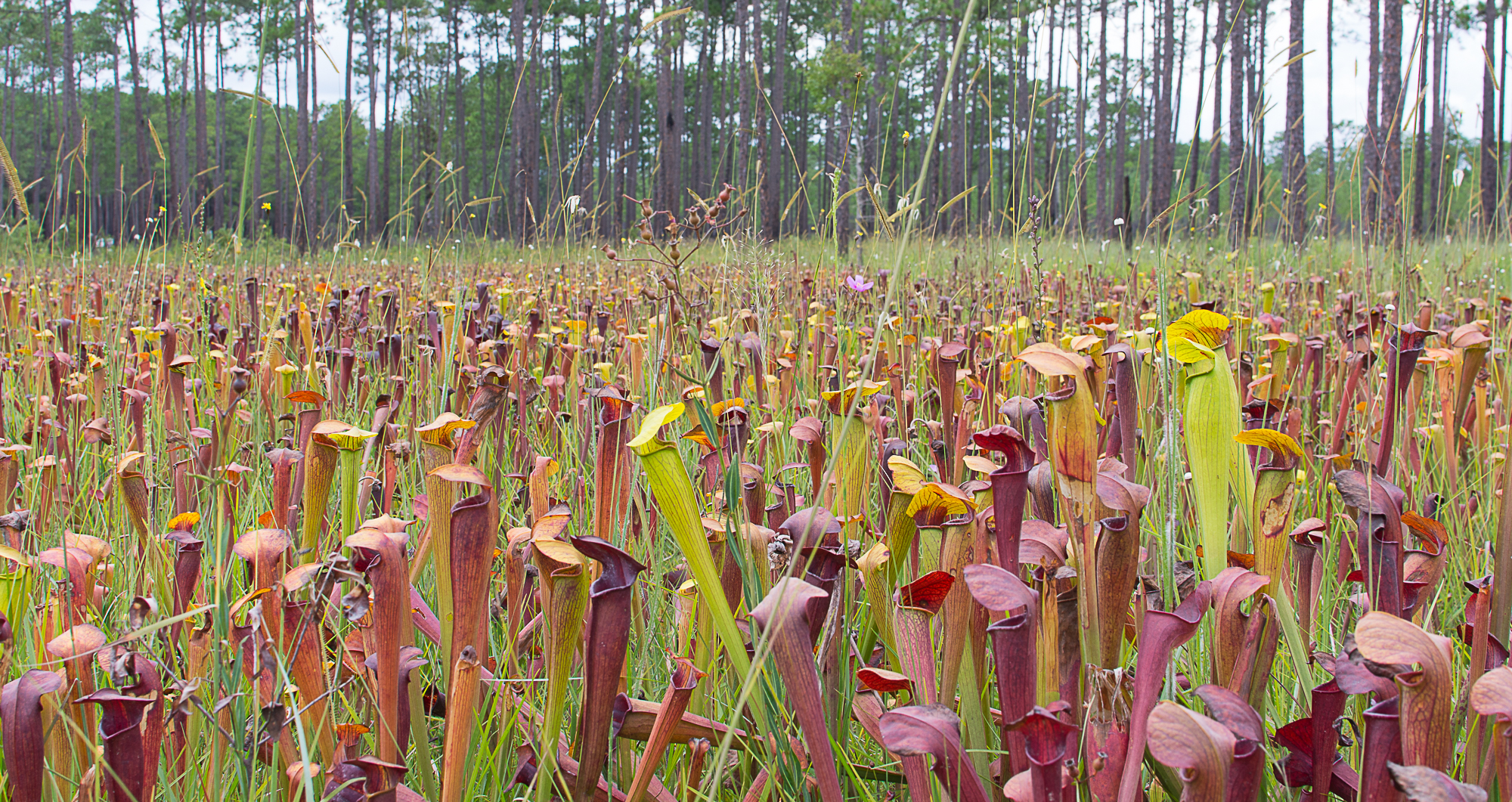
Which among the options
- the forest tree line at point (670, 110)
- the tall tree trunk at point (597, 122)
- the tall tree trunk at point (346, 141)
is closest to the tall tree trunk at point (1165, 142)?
the forest tree line at point (670, 110)

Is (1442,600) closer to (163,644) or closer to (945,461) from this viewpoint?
(945,461)

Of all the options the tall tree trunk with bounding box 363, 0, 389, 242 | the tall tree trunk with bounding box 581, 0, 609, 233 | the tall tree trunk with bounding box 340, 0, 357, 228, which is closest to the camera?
the tall tree trunk with bounding box 340, 0, 357, 228

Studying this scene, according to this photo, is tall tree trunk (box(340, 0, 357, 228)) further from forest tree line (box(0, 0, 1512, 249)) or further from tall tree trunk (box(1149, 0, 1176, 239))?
tall tree trunk (box(1149, 0, 1176, 239))

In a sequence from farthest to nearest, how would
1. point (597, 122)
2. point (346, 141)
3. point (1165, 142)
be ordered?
1. point (597, 122)
2. point (1165, 142)
3. point (346, 141)

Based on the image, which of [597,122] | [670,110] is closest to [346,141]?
[670,110]

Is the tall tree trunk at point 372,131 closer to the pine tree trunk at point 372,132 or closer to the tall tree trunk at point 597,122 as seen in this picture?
the pine tree trunk at point 372,132

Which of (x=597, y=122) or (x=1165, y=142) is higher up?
(x=597, y=122)

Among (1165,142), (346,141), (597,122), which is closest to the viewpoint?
(346,141)

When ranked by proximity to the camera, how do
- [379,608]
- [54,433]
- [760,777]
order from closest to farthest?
[379,608] → [760,777] → [54,433]

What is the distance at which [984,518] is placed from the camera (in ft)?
2.82

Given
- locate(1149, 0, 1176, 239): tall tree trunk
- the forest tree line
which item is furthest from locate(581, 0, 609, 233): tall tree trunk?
locate(1149, 0, 1176, 239): tall tree trunk

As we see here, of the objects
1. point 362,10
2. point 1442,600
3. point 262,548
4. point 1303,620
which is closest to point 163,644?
point 262,548

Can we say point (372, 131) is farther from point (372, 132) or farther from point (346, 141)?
point (346, 141)

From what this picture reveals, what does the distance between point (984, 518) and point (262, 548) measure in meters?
0.67
